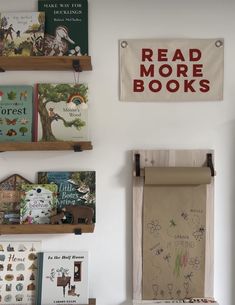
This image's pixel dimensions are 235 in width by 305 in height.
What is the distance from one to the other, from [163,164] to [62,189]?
50 cm

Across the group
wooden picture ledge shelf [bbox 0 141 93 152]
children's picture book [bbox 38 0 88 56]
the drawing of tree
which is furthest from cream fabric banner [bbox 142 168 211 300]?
children's picture book [bbox 38 0 88 56]

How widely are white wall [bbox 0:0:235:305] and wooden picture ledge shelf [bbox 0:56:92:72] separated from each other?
4 centimetres

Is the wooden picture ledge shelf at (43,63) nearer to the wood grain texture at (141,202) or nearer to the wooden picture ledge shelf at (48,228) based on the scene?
the wood grain texture at (141,202)

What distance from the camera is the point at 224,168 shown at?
180 cm

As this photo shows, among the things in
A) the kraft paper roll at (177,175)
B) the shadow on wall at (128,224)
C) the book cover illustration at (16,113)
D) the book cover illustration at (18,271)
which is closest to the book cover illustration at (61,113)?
the book cover illustration at (16,113)

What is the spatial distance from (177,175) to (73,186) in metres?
0.49

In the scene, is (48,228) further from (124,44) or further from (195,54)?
(195,54)

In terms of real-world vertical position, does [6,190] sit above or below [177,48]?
below

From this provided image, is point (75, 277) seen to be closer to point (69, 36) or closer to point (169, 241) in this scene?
point (169, 241)

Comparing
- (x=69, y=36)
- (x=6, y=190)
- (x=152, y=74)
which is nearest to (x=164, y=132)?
(x=152, y=74)

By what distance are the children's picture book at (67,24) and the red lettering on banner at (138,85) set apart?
0.27 meters

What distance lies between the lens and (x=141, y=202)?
69.1 inches

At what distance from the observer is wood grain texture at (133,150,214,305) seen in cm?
175

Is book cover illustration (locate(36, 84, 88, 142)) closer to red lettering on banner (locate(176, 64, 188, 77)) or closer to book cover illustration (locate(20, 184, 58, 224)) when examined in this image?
book cover illustration (locate(20, 184, 58, 224))
